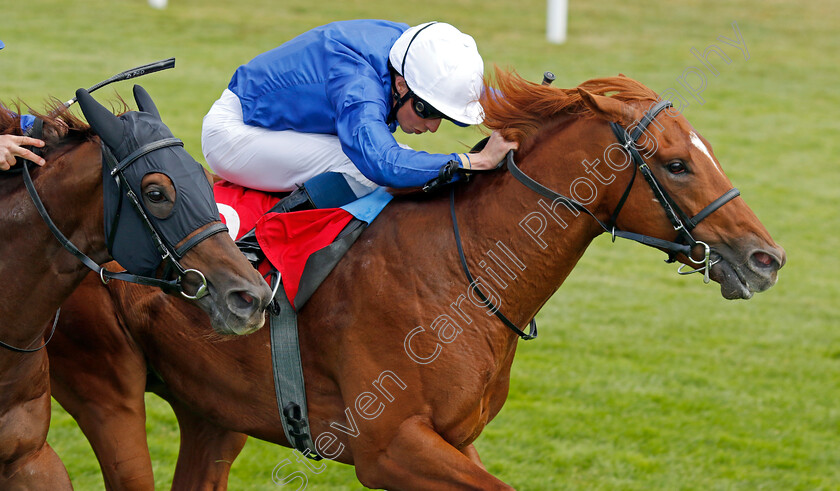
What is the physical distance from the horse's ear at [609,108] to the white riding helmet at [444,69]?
457 millimetres

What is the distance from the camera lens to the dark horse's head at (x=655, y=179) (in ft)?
10.5

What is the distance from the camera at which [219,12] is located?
725 inches

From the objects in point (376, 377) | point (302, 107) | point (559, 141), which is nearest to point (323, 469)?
point (376, 377)

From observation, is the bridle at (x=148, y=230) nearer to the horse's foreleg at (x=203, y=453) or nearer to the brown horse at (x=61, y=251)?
the brown horse at (x=61, y=251)

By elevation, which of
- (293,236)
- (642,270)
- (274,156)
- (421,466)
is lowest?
(642,270)

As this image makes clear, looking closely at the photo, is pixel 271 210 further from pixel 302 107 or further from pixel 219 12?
pixel 219 12

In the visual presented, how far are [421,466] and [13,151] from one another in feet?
5.36

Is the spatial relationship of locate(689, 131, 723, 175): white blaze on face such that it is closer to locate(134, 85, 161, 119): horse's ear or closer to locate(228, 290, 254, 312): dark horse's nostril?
locate(228, 290, 254, 312): dark horse's nostril

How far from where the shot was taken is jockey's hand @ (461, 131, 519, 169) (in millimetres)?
3471

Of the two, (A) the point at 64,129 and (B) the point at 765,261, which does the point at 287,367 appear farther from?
(B) the point at 765,261

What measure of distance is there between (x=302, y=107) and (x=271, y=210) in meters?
0.41

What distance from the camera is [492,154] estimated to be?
3.49m

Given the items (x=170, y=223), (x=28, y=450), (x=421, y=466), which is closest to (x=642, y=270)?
(x=421, y=466)

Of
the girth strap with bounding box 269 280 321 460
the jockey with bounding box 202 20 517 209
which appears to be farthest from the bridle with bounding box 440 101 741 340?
the girth strap with bounding box 269 280 321 460
